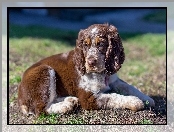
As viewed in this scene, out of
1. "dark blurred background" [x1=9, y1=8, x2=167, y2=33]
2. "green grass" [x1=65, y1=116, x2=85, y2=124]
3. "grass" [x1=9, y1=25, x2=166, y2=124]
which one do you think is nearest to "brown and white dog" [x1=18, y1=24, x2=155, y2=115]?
"green grass" [x1=65, y1=116, x2=85, y2=124]

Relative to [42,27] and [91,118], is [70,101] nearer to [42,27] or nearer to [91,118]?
[91,118]

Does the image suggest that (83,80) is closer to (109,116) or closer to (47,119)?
(109,116)

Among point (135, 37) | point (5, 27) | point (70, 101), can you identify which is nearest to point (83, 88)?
point (70, 101)

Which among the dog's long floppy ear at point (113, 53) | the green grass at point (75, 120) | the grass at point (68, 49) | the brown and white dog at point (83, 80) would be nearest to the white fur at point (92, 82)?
the brown and white dog at point (83, 80)

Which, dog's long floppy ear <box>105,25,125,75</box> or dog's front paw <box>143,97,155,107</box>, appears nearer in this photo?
dog's long floppy ear <box>105,25,125,75</box>

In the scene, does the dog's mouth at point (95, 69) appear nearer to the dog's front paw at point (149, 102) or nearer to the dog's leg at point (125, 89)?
the dog's leg at point (125, 89)

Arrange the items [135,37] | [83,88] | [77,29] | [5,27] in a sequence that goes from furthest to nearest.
A: [135,37]
[77,29]
[5,27]
[83,88]

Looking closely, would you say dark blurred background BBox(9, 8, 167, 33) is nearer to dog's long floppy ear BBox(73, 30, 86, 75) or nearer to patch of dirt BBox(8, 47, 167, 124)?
dog's long floppy ear BBox(73, 30, 86, 75)
